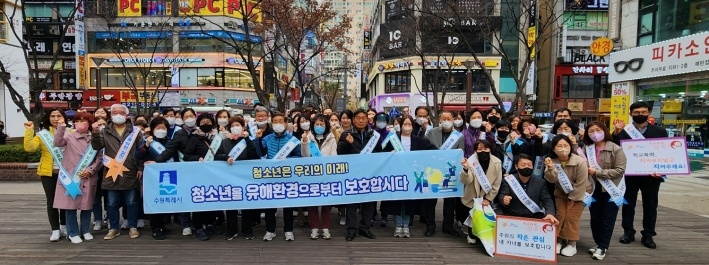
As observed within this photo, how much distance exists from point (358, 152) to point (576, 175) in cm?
276

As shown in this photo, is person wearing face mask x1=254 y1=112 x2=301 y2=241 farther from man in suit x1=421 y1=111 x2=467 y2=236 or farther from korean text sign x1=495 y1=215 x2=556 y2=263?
korean text sign x1=495 y1=215 x2=556 y2=263

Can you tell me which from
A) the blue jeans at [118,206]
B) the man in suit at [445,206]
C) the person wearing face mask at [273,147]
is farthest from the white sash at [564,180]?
the blue jeans at [118,206]

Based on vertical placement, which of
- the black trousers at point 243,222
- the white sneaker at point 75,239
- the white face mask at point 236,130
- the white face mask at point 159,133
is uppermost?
the white face mask at point 236,130

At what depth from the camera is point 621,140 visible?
5.61m

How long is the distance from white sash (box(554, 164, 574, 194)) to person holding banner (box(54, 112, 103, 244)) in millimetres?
5945

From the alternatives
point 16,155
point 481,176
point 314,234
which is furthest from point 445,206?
point 16,155

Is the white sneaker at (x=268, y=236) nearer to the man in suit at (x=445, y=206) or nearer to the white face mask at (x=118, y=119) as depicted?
the man in suit at (x=445, y=206)

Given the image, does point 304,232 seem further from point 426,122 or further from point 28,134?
point 28,134

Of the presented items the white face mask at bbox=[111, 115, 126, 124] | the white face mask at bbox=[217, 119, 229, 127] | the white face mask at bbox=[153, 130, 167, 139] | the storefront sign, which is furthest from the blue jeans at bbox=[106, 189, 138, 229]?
the storefront sign

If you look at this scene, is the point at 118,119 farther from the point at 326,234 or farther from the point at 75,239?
the point at 326,234

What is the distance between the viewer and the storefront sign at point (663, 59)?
37.8ft

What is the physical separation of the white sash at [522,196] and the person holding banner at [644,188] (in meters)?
1.69

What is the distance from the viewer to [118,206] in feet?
18.6

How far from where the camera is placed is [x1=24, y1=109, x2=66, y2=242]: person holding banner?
5.27 m
